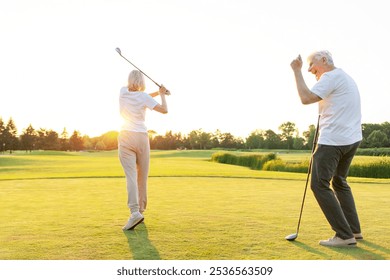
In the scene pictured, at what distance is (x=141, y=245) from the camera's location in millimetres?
4707

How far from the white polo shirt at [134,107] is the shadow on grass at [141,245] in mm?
→ 1251

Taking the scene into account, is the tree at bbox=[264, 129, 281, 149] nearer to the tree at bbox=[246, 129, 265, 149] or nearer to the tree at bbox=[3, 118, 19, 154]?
the tree at bbox=[246, 129, 265, 149]

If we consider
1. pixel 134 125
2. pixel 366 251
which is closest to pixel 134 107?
pixel 134 125

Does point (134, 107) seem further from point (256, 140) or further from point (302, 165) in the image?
point (256, 140)

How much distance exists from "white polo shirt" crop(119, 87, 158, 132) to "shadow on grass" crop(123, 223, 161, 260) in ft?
4.11

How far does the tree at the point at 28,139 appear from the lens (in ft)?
232

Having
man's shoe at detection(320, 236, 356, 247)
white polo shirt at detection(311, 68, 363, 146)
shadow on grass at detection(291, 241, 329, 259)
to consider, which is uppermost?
white polo shirt at detection(311, 68, 363, 146)

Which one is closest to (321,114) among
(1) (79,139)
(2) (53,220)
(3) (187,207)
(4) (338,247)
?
(4) (338,247)

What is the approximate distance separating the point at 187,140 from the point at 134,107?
48104 mm

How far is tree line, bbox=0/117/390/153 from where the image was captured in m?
39.0

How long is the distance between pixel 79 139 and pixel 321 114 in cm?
7741

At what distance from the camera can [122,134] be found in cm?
600

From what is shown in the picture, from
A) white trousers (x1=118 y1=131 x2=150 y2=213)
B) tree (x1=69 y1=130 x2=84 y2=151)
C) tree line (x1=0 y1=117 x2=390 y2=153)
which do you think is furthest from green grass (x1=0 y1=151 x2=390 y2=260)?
tree (x1=69 y1=130 x2=84 y2=151)

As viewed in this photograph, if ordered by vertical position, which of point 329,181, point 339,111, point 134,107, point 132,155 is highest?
point 134,107
